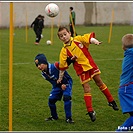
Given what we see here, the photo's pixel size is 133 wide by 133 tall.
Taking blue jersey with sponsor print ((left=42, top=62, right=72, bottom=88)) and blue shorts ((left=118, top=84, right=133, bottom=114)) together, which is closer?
blue shorts ((left=118, top=84, right=133, bottom=114))

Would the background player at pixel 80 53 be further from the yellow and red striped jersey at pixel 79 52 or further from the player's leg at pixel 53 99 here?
the player's leg at pixel 53 99

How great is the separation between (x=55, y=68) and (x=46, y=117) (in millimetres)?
991

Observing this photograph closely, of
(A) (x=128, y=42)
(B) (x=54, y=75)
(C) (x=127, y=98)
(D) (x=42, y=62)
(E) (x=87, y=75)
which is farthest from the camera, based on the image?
(E) (x=87, y=75)

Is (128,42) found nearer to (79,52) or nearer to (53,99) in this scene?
(79,52)

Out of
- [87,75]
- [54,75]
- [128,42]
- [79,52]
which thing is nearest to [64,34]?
[79,52]

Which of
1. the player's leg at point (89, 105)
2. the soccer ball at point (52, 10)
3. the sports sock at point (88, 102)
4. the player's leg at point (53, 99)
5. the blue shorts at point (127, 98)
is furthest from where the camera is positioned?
the soccer ball at point (52, 10)

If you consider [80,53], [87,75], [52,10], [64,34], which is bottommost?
[87,75]

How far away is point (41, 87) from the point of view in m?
10.2

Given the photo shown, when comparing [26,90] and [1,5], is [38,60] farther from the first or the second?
[1,5]

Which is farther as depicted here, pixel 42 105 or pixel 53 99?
pixel 42 105

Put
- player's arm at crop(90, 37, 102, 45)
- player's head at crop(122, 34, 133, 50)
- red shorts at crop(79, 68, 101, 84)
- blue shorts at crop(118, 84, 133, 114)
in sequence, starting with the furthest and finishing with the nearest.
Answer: red shorts at crop(79, 68, 101, 84) < player's arm at crop(90, 37, 102, 45) < player's head at crop(122, 34, 133, 50) < blue shorts at crop(118, 84, 133, 114)

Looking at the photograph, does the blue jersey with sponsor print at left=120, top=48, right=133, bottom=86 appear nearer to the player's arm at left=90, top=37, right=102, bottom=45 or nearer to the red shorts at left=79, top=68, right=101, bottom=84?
the player's arm at left=90, top=37, right=102, bottom=45

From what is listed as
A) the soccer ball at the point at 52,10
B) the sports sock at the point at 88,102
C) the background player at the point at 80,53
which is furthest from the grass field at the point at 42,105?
the soccer ball at the point at 52,10

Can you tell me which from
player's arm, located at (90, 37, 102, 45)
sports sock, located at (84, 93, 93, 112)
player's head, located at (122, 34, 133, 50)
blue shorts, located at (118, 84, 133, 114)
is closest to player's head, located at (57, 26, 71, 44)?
player's arm, located at (90, 37, 102, 45)
